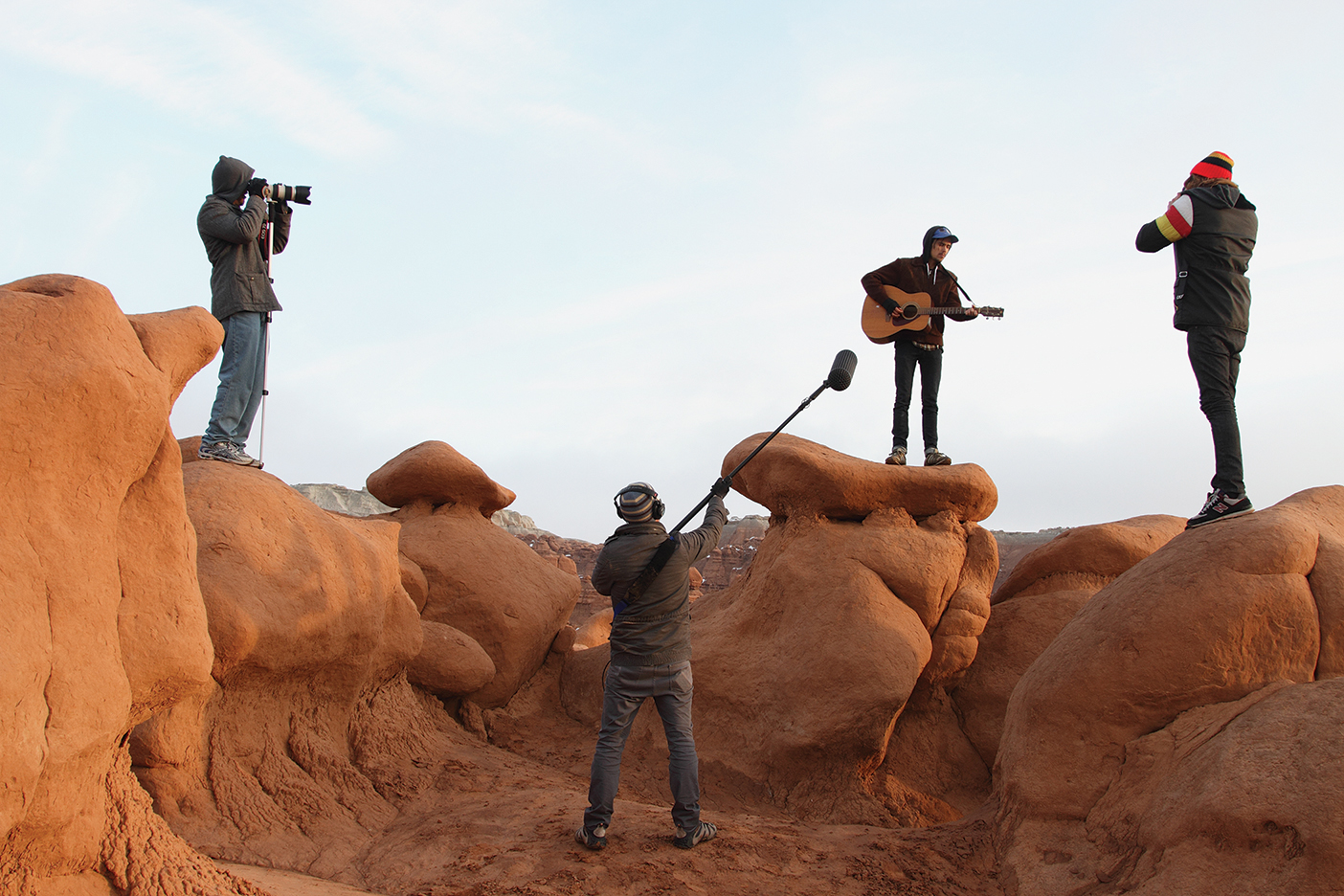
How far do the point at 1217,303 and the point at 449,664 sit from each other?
520cm

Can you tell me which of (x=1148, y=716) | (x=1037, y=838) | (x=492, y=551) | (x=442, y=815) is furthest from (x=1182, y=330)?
(x=492, y=551)

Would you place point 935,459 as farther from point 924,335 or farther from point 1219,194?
point 1219,194

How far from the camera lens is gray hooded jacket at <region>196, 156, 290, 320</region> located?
5922 mm

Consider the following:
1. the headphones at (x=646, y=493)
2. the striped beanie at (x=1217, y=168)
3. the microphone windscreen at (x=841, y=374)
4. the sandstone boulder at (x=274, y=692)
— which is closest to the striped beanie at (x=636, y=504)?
the headphones at (x=646, y=493)

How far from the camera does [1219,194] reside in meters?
4.97

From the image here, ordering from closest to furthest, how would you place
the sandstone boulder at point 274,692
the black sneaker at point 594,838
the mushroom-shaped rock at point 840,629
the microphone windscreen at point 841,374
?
the black sneaker at point 594,838, the sandstone boulder at point 274,692, the microphone windscreen at point 841,374, the mushroom-shaped rock at point 840,629

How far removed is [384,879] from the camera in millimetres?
4598

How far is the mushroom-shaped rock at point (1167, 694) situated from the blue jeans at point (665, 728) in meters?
1.51

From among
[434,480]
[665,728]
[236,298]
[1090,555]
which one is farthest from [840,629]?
[236,298]

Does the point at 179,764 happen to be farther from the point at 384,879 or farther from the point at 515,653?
the point at 515,653

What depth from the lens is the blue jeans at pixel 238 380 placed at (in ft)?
19.3

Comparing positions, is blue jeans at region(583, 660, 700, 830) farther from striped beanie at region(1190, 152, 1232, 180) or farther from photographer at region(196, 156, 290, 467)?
striped beanie at region(1190, 152, 1232, 180)

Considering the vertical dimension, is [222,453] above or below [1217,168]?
below

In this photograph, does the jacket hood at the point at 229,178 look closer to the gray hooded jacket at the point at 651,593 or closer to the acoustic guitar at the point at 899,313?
the gray hooded jacket at the point at 651,593
